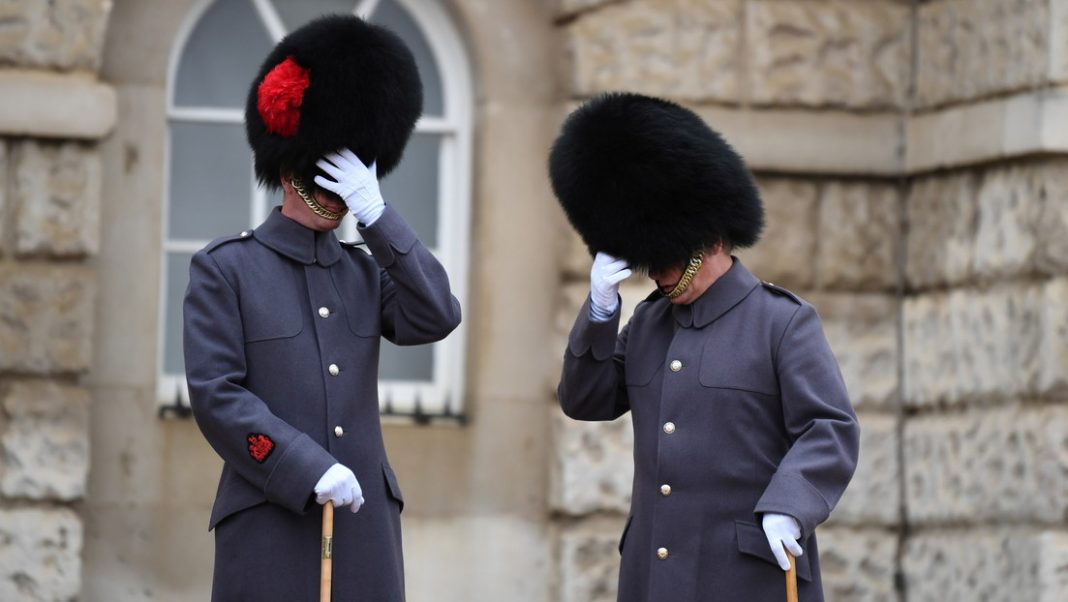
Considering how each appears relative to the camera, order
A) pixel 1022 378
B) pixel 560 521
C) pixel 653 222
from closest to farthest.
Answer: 1. pixel 653 222
2. pixel 1022 378
3. pixel 560 521

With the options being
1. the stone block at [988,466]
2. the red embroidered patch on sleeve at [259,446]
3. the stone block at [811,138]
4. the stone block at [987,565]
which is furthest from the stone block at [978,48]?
the red embroidered patch on sleeve at [259,446]

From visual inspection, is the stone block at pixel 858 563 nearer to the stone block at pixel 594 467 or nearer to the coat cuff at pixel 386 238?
the stone block at pixel 594 467

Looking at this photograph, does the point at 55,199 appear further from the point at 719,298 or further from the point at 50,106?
the point at 719,298

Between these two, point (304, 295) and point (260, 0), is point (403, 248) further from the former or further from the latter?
point (260, 0)

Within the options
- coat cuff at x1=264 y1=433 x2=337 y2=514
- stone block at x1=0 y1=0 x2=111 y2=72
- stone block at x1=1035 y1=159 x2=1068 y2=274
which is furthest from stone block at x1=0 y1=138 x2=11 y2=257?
stone block at x1=1035 y1=159 x2=1068 y2=274

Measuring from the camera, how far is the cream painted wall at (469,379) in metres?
6.12

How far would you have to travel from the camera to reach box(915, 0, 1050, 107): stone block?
5953mm

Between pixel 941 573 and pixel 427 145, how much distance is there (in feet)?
7.25

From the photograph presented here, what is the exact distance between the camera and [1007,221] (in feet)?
19.9

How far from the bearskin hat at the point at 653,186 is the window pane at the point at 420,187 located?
2.23m

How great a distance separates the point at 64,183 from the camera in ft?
19.5

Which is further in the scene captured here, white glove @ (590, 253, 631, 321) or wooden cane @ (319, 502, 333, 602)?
white glove @ (590, 253, 631, 321)

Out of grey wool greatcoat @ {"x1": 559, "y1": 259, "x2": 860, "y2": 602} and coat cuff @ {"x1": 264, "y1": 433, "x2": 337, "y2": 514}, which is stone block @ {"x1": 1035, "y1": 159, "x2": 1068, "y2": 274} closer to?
grey wool greatcoat @ {"x1": 559, "y1": 259, "x2": 860, "y2": 602}

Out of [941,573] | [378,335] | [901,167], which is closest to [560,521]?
[941,573]
